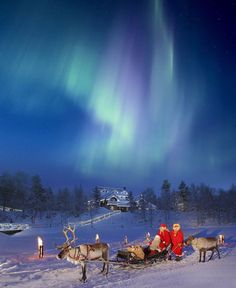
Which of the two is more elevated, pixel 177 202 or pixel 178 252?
pixel 177 202

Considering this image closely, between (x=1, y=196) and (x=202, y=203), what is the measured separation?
168 ft

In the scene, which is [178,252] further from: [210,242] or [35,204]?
[35,204]

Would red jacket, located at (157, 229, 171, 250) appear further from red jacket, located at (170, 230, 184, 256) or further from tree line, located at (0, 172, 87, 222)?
tree line, located at (0, 172, 87, 222)

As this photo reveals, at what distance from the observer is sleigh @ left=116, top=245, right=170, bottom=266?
15.4 m

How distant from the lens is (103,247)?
1491cm

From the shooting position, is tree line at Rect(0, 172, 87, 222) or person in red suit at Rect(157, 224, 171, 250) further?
tree line at Rect(0, 172, 87, 222)

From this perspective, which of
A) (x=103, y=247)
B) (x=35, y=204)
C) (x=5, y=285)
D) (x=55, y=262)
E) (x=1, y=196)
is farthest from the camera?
(x=1, y=196)

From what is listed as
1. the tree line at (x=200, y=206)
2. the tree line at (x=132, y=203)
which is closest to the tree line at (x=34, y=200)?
the tree line at (x=132, y=203)

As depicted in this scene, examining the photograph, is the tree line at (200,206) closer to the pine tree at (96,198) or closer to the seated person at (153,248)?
the pine tree at (96,198)

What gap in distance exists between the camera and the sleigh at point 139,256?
1544cm

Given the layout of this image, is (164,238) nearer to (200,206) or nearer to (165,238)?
(165,238)

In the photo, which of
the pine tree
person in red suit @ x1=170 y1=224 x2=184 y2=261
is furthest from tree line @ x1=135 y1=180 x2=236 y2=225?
person in red suit @ x1=170 y1=224 x2=184 y2=261

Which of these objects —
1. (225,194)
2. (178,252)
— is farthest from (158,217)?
(178,252)

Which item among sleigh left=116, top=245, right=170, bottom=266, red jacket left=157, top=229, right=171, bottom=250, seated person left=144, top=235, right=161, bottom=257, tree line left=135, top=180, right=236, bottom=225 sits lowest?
sleigh left=116, top=245, right=170, bottom=266
